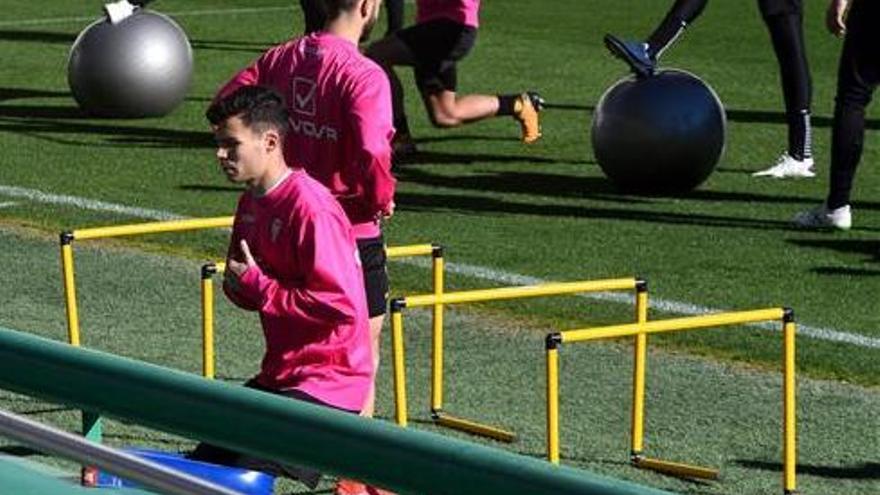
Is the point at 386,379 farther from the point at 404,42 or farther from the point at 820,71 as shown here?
the point at 820,71

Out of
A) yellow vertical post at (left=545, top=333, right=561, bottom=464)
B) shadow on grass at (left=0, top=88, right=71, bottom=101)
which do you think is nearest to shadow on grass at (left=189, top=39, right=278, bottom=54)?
shadow on grass at (left=0, top=88, right=71, bottom=101)

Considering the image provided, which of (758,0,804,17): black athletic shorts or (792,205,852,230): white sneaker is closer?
(792,205,852,230): white sneaker

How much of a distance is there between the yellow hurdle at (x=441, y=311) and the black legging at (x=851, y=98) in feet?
15.1

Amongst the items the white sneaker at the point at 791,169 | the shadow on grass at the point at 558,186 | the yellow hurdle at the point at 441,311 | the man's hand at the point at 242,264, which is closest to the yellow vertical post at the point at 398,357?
the yellow hurdle at the point at 441,311

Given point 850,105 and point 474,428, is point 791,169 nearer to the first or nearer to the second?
point 850,105

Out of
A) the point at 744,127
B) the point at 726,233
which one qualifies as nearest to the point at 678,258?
the point at 726,233

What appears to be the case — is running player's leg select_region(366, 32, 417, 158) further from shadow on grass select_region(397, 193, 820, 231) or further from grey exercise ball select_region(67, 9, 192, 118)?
grey exercise ball select_region(67, 9, 192, 118)

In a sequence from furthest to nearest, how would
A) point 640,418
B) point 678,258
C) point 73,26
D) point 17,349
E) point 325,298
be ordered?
point 73,26
point 678,258
point 640,418
point 325,298
point 17,349

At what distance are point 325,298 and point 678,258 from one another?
245 inches

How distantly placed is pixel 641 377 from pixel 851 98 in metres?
5.54

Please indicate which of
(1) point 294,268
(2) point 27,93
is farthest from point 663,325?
(2) point 27,93

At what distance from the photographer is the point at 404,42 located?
15.5 m

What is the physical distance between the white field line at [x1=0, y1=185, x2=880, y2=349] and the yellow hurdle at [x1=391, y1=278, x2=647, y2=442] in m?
2.19

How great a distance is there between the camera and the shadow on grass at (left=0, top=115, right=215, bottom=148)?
1698cm
